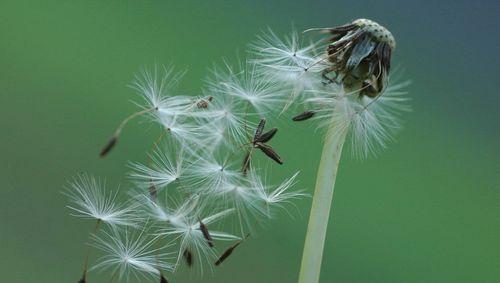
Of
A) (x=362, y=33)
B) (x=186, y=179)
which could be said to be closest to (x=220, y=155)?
(x=186, y=179)

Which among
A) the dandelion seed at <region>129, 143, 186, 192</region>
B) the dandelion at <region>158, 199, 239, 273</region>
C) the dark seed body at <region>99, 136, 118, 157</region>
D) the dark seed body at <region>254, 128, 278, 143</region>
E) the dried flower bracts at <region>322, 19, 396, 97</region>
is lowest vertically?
the dark seed body at <region>99, 136, 118, 157</region>

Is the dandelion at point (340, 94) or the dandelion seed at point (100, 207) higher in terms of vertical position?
the dandelion at point (340, 94)

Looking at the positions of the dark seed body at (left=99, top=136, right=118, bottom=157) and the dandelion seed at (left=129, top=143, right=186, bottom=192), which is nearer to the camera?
the dark seed body at (left=99, top=136, right=118, bottom=157)

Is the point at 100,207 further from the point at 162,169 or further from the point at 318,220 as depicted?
the point at 318,220

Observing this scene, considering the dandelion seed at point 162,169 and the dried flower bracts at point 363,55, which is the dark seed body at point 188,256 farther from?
the dried flower bracts at point 363,55

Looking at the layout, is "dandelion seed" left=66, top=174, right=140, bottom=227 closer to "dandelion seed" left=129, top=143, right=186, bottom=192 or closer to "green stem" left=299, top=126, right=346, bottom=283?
"dandelion seed" left=129, top=143, right=186, bottom=192

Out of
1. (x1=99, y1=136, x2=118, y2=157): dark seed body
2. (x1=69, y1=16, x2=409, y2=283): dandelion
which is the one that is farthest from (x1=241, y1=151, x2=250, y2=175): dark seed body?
(x1=99, y1=136, x2=118, y2=157): dark seed body

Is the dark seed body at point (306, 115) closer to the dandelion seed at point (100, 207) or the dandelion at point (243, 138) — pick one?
the dandelion at point (243, 138)

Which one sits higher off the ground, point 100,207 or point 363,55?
point 363,55

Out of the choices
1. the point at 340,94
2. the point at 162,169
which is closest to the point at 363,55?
the point at 340,94

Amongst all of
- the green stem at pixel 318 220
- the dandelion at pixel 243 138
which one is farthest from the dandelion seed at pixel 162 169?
the green stem at pixel 318 220

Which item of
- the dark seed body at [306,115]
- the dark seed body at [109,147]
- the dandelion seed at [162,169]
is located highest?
the dark seed body at [306,115]

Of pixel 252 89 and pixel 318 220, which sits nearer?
pixel 318 220

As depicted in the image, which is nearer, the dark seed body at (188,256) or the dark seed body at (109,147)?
the dark seed body at (109,147)
